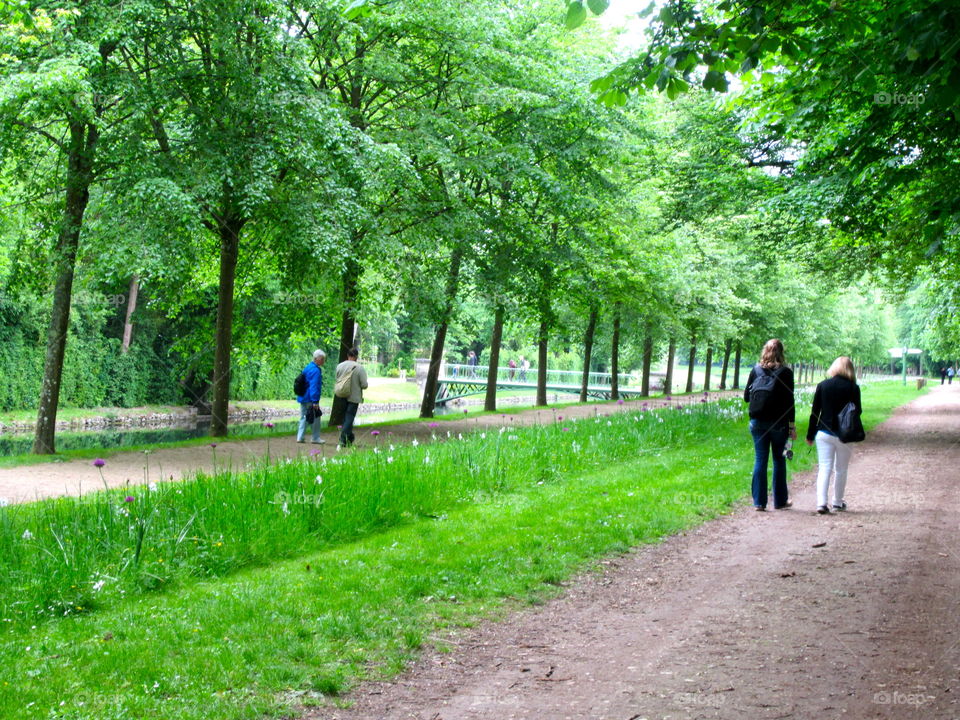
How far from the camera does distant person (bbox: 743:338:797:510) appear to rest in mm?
9281

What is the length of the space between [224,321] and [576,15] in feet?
45.8

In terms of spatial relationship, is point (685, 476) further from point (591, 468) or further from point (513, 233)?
point (513, 233)

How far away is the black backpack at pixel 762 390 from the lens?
9.26 metres

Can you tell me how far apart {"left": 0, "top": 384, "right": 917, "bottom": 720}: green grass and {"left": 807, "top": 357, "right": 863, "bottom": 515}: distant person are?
1082 millimetres

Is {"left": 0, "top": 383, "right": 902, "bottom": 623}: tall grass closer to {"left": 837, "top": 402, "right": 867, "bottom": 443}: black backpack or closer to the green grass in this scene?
the green grass

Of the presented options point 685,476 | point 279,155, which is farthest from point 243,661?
point 279,155

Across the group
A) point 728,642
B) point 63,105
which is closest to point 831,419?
point 728,642

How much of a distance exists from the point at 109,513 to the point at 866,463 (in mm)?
11455

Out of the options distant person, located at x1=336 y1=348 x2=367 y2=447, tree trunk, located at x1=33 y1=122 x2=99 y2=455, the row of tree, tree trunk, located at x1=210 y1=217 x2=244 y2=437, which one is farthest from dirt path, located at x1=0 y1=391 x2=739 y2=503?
the row of tree

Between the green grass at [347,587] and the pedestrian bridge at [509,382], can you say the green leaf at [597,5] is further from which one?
the pedestrian bridge at [509,382]

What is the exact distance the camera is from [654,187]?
23344 mm

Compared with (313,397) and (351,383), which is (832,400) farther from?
(313,397)

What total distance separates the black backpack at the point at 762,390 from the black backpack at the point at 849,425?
0.74 metres

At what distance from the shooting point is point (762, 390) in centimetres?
928
